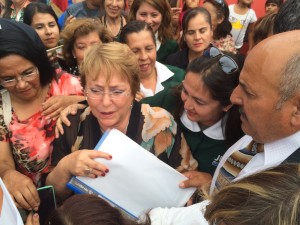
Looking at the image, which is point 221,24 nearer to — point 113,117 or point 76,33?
point 76,33

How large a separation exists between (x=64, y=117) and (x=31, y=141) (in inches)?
9.5

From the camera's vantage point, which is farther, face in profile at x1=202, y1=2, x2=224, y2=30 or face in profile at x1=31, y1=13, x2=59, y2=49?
face in profile at x1=202, y1=2, x2=224, y2=30

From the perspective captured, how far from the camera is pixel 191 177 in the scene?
1.65 metres

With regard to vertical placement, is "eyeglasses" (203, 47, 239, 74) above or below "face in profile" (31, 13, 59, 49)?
above

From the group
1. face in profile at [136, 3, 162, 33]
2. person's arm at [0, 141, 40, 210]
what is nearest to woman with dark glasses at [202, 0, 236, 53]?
face in profile at [136, 3, 162, 33]

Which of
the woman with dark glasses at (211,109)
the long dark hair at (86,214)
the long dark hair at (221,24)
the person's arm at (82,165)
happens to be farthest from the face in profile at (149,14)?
the long dark hair at (86,214)

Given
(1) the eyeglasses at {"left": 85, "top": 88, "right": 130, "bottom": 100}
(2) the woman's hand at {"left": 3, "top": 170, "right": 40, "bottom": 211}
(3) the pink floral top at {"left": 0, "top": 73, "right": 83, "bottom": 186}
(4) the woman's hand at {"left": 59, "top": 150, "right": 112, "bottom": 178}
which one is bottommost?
(2) the woman's hand at {"left": 3, "top": 170, "right": 40, "bottom": 211}

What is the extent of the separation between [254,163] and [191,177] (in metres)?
0.36

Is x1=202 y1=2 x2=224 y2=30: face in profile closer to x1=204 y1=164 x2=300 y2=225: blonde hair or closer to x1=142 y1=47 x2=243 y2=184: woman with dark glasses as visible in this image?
x1=142 y1=47 x2=243 y2=184: woman with dark glasses

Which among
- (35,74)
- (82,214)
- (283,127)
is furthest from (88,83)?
(283,127)

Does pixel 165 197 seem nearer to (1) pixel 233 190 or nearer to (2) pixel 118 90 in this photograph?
(2) pixel 118 90

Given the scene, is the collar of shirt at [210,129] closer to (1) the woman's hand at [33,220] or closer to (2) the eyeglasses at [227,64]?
(2) the eyeglasses at [227,64]

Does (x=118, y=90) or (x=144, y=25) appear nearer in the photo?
(x=118, y=90)

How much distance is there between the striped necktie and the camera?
Answer: 1.50 meters
